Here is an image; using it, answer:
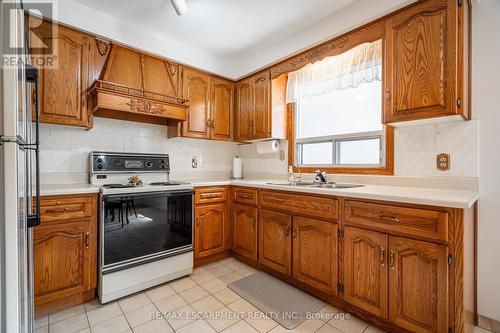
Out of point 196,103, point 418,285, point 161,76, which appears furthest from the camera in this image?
point 196,103

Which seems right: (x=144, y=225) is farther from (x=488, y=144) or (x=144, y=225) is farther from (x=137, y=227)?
(x=488, y=144)

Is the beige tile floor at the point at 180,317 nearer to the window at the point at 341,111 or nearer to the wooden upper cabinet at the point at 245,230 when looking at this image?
the wooden upper cabinet at the point at 245,230

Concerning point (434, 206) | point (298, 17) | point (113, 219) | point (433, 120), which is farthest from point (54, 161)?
point (433, 120)

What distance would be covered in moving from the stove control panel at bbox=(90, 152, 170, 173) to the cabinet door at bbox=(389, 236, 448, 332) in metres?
2.37

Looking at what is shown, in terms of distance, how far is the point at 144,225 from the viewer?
2102 millimetres

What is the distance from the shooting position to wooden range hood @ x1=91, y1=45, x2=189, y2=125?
213cm

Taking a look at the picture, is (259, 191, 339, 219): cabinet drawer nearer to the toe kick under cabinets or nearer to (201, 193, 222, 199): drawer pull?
the toe kick under cabinets

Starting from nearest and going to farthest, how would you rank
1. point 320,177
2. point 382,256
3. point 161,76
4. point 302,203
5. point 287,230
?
point 382,256 → point 302,203 → point 287,230 → point 320,177 → point 161,76

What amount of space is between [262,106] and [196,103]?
0.81 m

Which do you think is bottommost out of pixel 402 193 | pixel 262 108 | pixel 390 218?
pixel 390 218

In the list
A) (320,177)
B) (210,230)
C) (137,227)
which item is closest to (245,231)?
(210,230)

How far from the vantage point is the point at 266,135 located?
2873 mm

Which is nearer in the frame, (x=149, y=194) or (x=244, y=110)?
(x=149, y=194)

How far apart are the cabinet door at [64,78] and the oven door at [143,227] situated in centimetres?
86
